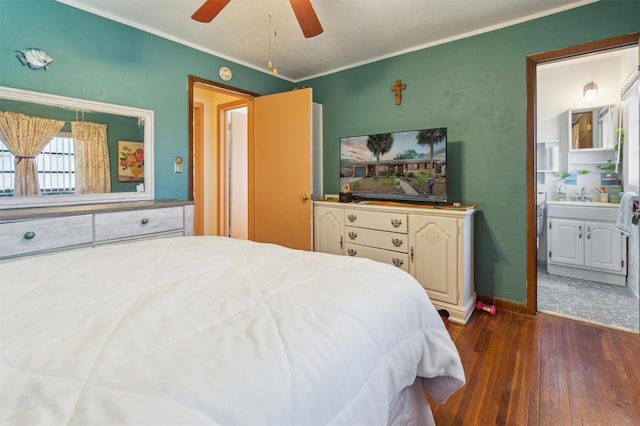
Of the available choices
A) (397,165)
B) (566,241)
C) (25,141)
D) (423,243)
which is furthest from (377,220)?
(25,141)

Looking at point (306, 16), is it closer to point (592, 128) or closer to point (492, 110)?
point (492, 110)

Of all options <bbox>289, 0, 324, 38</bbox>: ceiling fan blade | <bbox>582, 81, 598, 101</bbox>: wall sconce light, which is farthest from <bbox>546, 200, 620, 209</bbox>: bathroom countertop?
<bbox>289, 0, 324, 38</bbox>: ceiling fan blade

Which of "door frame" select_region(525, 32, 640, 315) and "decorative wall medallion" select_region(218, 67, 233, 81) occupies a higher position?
"decorative wall medallion" select_region(218, 67, 233, 81)

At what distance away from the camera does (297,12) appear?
78.5 inches

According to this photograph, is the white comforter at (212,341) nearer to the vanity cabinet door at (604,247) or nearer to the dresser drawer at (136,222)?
the dresser drawer at (136,222)

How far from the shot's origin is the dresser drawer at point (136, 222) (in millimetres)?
2215

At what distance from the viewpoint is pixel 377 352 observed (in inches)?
33.9

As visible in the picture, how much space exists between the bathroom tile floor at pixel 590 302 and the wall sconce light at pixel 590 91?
7.36 ft

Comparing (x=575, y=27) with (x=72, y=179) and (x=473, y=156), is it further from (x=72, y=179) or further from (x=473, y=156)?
(x=72, y=179)

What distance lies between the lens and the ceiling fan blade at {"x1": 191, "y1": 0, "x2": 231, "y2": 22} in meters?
1.91

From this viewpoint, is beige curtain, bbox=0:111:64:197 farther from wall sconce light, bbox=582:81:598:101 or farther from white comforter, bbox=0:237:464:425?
wall sconce light, bbox=582:81:598:101

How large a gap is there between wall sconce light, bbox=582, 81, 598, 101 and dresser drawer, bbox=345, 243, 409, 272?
3.30 meters

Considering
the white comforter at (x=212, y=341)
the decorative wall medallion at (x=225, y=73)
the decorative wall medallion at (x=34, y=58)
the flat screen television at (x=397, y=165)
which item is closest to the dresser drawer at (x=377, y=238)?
the flat screen television at (x=397, y=165)

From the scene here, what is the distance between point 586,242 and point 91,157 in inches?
196
